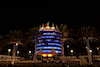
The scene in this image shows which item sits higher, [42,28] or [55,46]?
[42,28]

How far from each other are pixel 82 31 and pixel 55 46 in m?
33.2

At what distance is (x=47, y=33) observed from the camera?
255ft

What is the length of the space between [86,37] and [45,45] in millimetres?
35785

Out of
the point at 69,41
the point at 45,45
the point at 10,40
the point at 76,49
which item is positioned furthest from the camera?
the point at 45,45

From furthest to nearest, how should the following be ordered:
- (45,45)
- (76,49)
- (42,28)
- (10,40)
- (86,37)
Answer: (42,28)
(45,45)
(76,49)
(10,40)
(86,37)

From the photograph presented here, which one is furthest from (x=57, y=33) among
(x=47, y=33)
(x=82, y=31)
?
(x=82, y=31)

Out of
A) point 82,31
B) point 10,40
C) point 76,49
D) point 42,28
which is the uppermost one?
point 42,28

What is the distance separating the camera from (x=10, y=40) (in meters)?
47.5

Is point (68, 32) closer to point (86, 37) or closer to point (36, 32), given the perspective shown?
point (86, 37)

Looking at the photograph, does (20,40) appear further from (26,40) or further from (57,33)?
(57,33)

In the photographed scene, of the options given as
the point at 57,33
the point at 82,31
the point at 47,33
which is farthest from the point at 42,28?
the point at 82,31

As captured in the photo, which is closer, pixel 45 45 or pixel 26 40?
pixel 26 40

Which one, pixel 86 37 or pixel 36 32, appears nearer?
pixel 86 37

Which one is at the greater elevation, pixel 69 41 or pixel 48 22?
pixel 48 22
